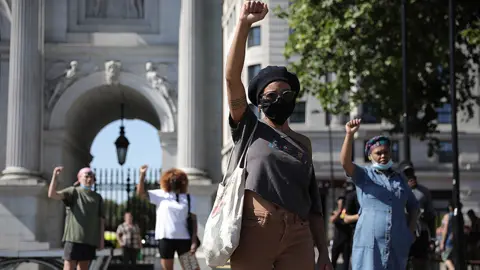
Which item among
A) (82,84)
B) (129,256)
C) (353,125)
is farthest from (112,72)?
(353,125)

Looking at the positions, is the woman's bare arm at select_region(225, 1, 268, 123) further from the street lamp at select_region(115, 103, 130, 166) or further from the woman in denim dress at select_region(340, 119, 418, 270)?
the street lamp at select_region(115, 103, 130, 166)

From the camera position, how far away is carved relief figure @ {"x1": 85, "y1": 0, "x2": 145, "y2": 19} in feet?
91.0

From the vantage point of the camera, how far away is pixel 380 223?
29.8 feet

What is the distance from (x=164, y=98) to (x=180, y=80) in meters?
1.47

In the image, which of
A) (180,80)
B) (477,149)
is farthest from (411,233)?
(477,149)

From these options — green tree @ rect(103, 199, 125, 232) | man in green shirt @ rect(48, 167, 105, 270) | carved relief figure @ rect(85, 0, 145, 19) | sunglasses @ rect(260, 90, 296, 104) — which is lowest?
green tree @ rect(103, 199, 125, 232)

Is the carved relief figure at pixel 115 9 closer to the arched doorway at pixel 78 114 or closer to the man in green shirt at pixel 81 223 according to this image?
the arched doorway at pixel 78 114

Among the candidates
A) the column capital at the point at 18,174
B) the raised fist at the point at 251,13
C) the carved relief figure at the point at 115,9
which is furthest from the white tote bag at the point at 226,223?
the carved relief figure at the point at 115,9

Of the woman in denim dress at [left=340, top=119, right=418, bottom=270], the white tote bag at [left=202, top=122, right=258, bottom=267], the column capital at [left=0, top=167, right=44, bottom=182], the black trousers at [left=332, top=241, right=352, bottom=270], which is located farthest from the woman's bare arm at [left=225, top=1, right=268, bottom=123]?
the column capital at [left=0, top=167, right=44, bottom=182]

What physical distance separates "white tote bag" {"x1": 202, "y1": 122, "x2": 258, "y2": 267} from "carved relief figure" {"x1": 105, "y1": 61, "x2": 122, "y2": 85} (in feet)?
69.8

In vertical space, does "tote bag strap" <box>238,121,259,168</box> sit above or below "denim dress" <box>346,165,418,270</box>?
above

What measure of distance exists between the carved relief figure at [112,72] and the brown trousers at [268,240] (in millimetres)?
21377

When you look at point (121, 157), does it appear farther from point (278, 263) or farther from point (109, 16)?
point (278, 263)

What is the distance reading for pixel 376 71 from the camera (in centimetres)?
2816
